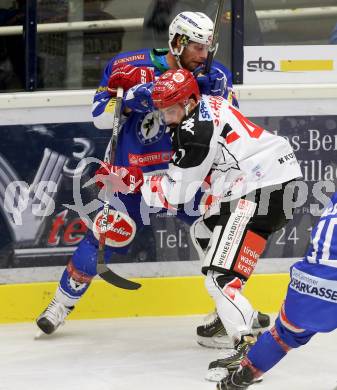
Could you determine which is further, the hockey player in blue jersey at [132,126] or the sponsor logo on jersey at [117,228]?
the sponsor logo on jersey at [117,228]

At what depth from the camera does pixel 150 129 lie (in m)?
4.85

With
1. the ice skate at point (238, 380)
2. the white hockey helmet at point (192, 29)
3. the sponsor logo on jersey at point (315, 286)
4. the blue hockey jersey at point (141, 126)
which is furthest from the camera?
the blue hockey jersey at point (141, 126)

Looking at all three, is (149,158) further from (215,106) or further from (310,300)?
(310,300)

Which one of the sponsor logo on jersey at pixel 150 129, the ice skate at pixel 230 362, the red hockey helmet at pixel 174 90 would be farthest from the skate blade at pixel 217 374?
the sponsor logo on jersey at pixel 150 129

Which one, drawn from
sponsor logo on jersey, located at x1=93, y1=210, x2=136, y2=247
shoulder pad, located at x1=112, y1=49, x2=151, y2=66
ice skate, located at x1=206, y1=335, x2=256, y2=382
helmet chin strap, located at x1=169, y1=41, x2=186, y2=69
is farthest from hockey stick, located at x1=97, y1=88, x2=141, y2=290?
ice skate, located at x1=206, y1=335, x2=256, y2=382

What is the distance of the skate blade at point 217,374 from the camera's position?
165 inches

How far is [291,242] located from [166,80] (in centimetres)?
146

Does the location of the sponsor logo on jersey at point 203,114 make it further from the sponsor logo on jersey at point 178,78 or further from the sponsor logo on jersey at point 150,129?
the sponsor logo on jersey at point 150,129

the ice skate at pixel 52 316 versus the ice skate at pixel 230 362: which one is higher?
the ice skate at pixel 230 362

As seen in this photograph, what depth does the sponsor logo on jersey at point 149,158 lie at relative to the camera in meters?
4.87

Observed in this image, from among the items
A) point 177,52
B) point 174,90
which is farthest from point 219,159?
point 177,52

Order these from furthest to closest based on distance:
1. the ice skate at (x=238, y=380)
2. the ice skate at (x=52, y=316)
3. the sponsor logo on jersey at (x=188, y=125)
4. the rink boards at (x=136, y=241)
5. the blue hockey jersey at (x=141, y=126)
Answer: the rink boards at (x=136, y=241) < the ice skate at (x=52, y=316) < the blue hockey jersey at (x=141, y=126) < the sponsor logo on jersey at (x=188, y=125) < the ice skate at (x=238, y=380)

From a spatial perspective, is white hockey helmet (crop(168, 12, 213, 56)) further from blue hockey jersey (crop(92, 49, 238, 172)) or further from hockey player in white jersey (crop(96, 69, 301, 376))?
hockey player in white jersey (crop(96, 69, 301, 376))

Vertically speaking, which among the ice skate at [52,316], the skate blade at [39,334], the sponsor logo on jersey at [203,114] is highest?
the sponsor logo on jersey at [203,114]
